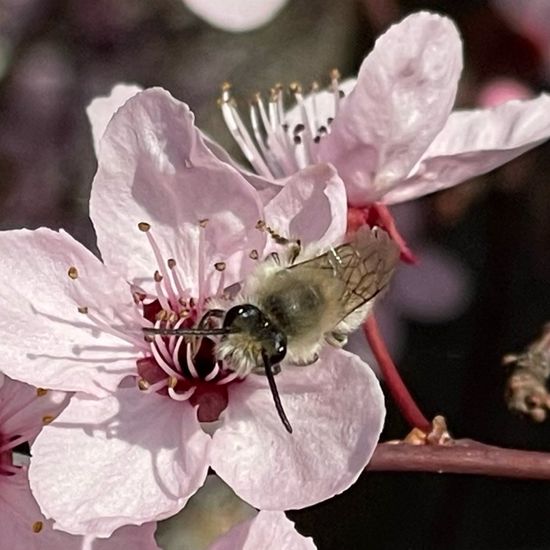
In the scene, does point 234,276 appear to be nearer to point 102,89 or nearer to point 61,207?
point 61,207

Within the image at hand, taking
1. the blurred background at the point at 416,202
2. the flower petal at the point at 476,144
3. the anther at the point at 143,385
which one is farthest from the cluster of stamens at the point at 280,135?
the blurred background at the point at 416,202

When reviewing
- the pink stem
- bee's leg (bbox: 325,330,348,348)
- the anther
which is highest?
bee's leg (bbox: 325,330,348,348)

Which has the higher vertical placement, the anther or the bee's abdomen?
the bee's abdomen

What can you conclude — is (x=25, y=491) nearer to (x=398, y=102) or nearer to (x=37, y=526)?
(x=37, y=526)

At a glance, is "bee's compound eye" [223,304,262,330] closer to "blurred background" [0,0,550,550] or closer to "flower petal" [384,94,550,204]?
"flower petal" [384,94,550,204]

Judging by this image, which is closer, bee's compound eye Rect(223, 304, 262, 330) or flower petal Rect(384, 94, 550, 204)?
bee's compound eye Rect(223, 304, 262, 330)

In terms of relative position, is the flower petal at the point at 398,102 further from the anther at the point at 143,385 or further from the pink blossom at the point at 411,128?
the anther at the point at 143,385

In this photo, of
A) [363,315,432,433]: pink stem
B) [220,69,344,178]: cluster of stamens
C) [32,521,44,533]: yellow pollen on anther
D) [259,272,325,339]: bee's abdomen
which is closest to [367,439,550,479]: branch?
[363,315,432,433]: pink stem
